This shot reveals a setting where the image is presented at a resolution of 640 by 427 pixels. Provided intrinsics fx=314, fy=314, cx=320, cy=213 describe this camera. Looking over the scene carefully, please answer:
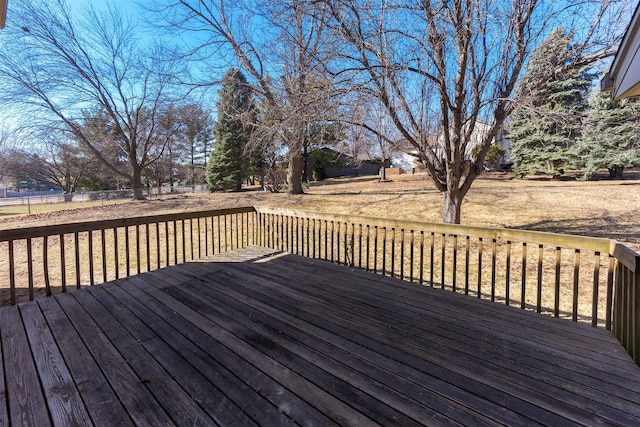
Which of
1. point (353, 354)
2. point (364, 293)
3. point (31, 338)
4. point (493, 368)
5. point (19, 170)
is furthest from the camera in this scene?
point (19, 170)

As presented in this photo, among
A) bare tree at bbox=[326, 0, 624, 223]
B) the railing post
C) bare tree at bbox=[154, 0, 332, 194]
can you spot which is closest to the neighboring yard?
bare tree at bbox=[326, 0, 624, 223]

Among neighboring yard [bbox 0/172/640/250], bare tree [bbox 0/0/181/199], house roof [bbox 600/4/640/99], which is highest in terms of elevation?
bare tree [bbox 0/0/181/199]

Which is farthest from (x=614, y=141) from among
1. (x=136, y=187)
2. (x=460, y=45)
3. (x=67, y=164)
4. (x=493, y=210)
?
(x=67, y=164)

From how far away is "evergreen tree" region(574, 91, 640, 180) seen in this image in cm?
1155

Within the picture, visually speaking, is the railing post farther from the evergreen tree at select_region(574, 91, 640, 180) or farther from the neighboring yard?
the evergreen tree at select_region(574, 91, 640, 180)

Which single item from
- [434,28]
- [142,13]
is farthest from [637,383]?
[142,13]

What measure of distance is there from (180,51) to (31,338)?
7467mm

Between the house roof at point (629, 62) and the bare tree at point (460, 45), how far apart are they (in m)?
1.10

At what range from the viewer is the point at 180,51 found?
7.71 metres

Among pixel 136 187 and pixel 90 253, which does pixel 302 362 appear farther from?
pixel 136 187

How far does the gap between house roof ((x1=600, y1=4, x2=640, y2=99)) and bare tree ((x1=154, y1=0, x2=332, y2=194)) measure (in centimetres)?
306

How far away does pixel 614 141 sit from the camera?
468 inches

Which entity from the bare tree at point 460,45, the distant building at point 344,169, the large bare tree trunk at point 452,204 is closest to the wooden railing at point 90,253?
the bare tree at point 460,45

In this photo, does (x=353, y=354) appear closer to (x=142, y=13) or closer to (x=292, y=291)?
(x=292, y=291)
